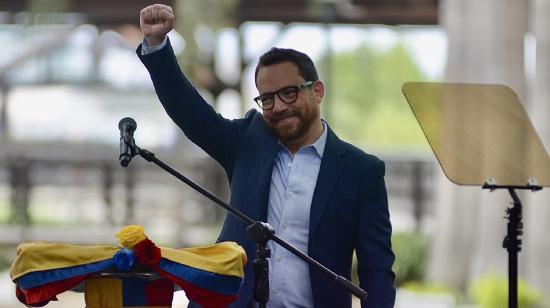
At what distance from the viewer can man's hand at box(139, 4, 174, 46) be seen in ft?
13.9

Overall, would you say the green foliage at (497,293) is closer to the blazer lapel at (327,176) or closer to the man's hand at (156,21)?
the blazer lapel at (327,176)

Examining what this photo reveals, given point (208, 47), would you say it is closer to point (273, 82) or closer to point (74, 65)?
point (74, 65)

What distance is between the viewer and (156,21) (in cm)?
429

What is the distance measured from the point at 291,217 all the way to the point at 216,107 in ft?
47.8

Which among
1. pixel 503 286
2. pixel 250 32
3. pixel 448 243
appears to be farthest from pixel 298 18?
pixel 503 286

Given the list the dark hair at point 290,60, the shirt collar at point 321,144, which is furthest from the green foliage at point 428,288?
the dark hair at point 290,60

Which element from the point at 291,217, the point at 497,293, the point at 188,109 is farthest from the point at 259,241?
the point at 497,293

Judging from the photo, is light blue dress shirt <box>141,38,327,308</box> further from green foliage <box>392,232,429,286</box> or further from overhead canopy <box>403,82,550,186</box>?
green foliage <box>392,232,429,286</box>

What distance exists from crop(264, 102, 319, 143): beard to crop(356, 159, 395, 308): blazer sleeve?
0.92 ft

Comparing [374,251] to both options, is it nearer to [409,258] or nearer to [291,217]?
[291,217]

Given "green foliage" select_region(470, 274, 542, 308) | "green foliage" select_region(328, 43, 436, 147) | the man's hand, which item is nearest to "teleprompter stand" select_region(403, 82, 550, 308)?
the man's hand

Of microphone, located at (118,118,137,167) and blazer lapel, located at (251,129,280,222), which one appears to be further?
blazer lapel, located at (251,129,280,222)

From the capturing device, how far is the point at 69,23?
764 inches

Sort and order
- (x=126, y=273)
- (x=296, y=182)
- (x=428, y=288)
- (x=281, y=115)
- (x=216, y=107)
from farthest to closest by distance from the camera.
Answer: (x=216, y=107), (x=428, y=288), (x=296, y=182), (x=281, y=115), (x=126, y=273)
